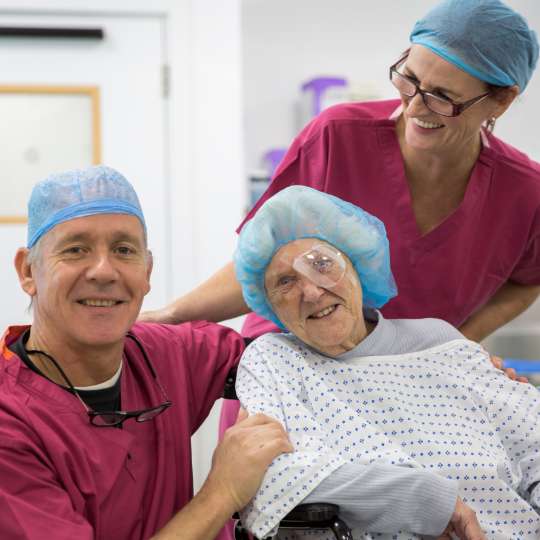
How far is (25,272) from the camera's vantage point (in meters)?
1.65

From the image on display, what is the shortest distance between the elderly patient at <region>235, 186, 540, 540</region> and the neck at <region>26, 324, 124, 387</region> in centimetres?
32

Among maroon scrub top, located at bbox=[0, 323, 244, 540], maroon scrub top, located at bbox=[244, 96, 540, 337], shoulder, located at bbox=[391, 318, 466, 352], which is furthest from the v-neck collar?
maroon scrub top, located at bbox=[0, 323, 244, 540]

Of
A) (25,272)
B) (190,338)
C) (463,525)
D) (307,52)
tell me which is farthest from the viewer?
(307,52)

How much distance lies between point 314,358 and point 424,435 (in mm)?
309

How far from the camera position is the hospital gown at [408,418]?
1.60 m

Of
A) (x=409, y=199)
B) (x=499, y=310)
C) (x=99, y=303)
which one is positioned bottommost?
(x=499, y=310)

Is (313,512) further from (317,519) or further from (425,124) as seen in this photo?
(425,124)

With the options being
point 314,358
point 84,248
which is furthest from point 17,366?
point 314,358

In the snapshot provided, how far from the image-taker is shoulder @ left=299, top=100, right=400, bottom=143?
2004 mm

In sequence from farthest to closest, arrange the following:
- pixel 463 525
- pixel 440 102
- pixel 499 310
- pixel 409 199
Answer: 1. pixel 499 310
2. pixel 409 199
3. pixel 440 102
4. pixel 463 525

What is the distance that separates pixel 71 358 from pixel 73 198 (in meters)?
0.33

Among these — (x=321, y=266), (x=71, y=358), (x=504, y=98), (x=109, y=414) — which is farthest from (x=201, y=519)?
(x=504, y=98)

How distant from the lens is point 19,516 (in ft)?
4.33

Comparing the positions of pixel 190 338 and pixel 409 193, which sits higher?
pixel 409 193
